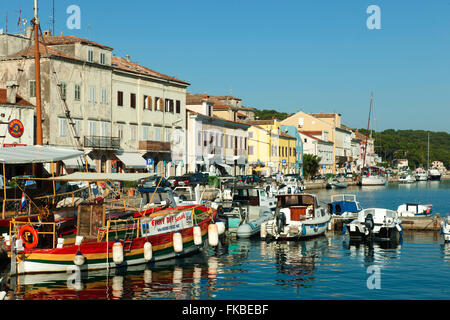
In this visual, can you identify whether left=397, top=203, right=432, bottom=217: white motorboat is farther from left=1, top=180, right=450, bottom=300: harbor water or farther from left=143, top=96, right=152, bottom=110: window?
left=143, top=96, right=152, bottom=110: window

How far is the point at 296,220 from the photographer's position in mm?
34188

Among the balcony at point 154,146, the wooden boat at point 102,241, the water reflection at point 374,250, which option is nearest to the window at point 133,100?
the balcony at point 154,146

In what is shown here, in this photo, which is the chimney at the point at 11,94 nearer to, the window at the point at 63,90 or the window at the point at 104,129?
the window at the point at 63,90

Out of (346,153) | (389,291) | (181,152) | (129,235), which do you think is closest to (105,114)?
(181,152)

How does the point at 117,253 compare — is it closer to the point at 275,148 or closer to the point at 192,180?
the point at 192,180

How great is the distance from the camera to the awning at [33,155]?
84.8 ft

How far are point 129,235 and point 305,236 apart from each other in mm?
11630

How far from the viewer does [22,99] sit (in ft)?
157

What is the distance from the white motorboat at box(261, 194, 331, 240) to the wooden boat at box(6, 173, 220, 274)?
5.17 metres

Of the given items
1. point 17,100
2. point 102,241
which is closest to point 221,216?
point 102,241

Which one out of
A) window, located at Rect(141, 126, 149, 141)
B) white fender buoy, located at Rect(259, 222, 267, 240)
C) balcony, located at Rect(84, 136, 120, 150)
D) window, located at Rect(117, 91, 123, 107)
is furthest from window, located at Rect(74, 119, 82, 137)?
white fender buoy, located at Rect(259, 222, 267, 240)

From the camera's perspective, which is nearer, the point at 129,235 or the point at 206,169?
the point at 129,235

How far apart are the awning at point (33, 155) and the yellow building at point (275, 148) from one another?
5986 cm
